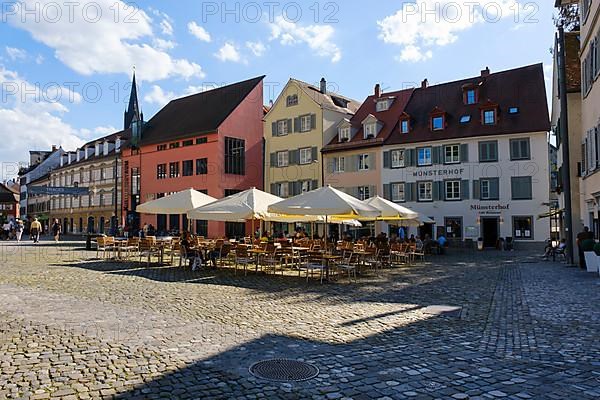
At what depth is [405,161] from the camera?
131 feet

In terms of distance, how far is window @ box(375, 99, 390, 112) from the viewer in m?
44.7

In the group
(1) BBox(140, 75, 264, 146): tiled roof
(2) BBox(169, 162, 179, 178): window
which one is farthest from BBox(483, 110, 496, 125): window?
(2) BBox(169, 162, 179, 178): window

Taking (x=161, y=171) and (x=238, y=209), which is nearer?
(x=238, y=209)

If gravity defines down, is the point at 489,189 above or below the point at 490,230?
above

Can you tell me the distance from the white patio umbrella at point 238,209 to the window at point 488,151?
23978 mm

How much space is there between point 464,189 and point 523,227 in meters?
4.69

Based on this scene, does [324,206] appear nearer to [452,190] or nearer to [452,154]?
[452,190]

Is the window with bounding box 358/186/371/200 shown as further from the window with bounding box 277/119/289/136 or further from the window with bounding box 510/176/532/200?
the window with bounding box 510/176/532/200

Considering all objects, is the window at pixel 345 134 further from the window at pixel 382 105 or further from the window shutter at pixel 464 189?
the window shutter at pixel 464 189

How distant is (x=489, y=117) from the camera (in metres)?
37.5

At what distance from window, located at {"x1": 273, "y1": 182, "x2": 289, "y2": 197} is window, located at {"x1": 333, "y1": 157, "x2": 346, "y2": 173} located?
5238mm

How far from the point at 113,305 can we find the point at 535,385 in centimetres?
757

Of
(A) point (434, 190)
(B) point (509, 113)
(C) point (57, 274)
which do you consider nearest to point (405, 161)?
(A) point (434, 190)

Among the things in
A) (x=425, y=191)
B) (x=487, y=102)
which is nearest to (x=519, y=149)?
(x=487, y=102)
